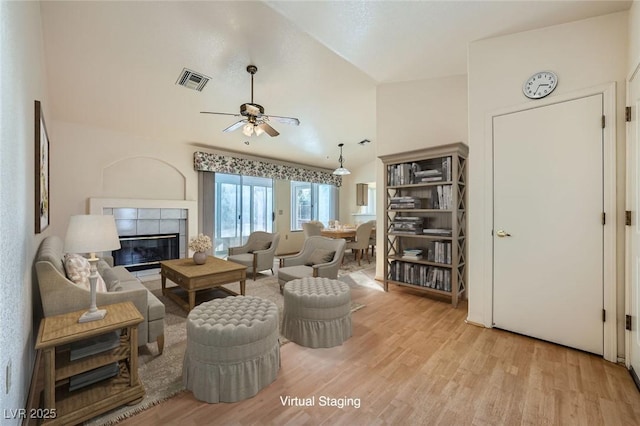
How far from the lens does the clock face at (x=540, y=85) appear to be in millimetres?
2198

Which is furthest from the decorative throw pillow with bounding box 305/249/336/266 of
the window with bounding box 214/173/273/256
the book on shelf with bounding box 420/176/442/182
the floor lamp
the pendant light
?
the window with bounding box 214/173/273/256

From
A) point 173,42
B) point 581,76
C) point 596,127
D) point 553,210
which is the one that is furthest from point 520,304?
point 173,42

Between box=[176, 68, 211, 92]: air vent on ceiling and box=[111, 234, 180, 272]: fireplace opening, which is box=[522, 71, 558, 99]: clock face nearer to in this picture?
box=[176, 68, 211, 92]: air vent on ceiling

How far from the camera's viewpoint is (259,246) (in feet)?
15.1

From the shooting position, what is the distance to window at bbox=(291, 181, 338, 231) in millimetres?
7293

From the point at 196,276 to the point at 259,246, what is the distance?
1956 mm

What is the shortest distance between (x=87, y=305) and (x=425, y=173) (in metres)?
3.47

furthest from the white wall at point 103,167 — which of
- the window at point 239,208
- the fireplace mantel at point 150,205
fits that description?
the window at point 239,208

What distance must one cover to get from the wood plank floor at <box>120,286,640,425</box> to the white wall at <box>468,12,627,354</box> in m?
0.47

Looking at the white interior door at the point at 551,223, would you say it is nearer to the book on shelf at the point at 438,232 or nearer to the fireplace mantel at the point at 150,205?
the book on shelf at the point at 438,232

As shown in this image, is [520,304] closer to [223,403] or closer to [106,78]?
[223,403]

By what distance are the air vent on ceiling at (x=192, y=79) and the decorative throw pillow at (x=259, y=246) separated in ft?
8.26

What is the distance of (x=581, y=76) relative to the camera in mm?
2092

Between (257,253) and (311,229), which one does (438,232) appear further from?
(311,229)
